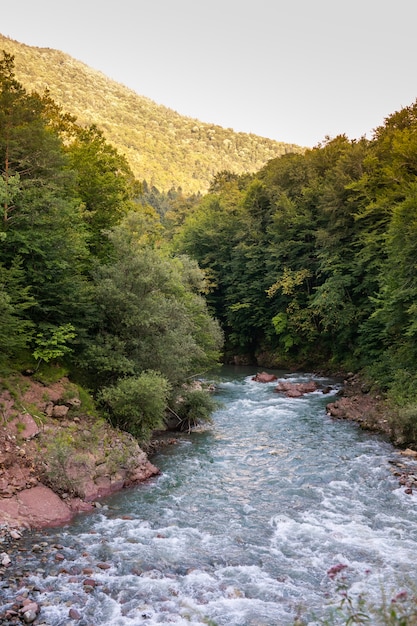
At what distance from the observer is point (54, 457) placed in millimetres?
13289

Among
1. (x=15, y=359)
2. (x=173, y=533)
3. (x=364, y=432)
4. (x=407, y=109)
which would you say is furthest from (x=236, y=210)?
(x=173, y=533)

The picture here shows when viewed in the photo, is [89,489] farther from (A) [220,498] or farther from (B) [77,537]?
(A) [220,498]

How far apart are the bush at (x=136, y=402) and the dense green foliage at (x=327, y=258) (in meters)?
9.25

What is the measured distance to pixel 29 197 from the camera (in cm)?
1583

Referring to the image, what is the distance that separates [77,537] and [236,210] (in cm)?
4489

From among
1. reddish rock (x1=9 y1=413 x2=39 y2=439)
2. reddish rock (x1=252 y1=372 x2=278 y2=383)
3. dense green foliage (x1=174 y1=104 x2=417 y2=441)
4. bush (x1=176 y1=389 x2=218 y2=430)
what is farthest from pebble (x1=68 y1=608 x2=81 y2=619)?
reddish rock (x1=252 y1=372 x2=278 y2=383)

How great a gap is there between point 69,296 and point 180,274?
13399mm

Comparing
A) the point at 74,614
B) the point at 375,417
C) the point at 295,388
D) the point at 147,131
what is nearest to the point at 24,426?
the point at 74,614

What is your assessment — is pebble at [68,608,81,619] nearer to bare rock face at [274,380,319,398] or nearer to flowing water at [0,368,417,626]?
flowing water at [0,368,417,626]

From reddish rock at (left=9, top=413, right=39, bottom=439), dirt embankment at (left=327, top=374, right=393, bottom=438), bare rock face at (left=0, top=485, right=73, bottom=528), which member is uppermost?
reddish rock at (left=9, top=413, right=39, bottom=439)

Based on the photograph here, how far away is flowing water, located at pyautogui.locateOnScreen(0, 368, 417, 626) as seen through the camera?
8.85 m

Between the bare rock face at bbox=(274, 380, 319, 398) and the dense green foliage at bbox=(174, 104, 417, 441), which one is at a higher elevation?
the dense green foliage at bbox=(174, 104, 417, 441)

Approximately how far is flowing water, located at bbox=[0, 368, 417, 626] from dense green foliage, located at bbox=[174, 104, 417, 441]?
5345mm

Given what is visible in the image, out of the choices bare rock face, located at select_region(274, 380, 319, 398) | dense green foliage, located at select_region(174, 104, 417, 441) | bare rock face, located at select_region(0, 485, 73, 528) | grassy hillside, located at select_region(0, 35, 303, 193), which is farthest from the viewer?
grassy hillside, located at select_region(0, 35, 303, 193)
